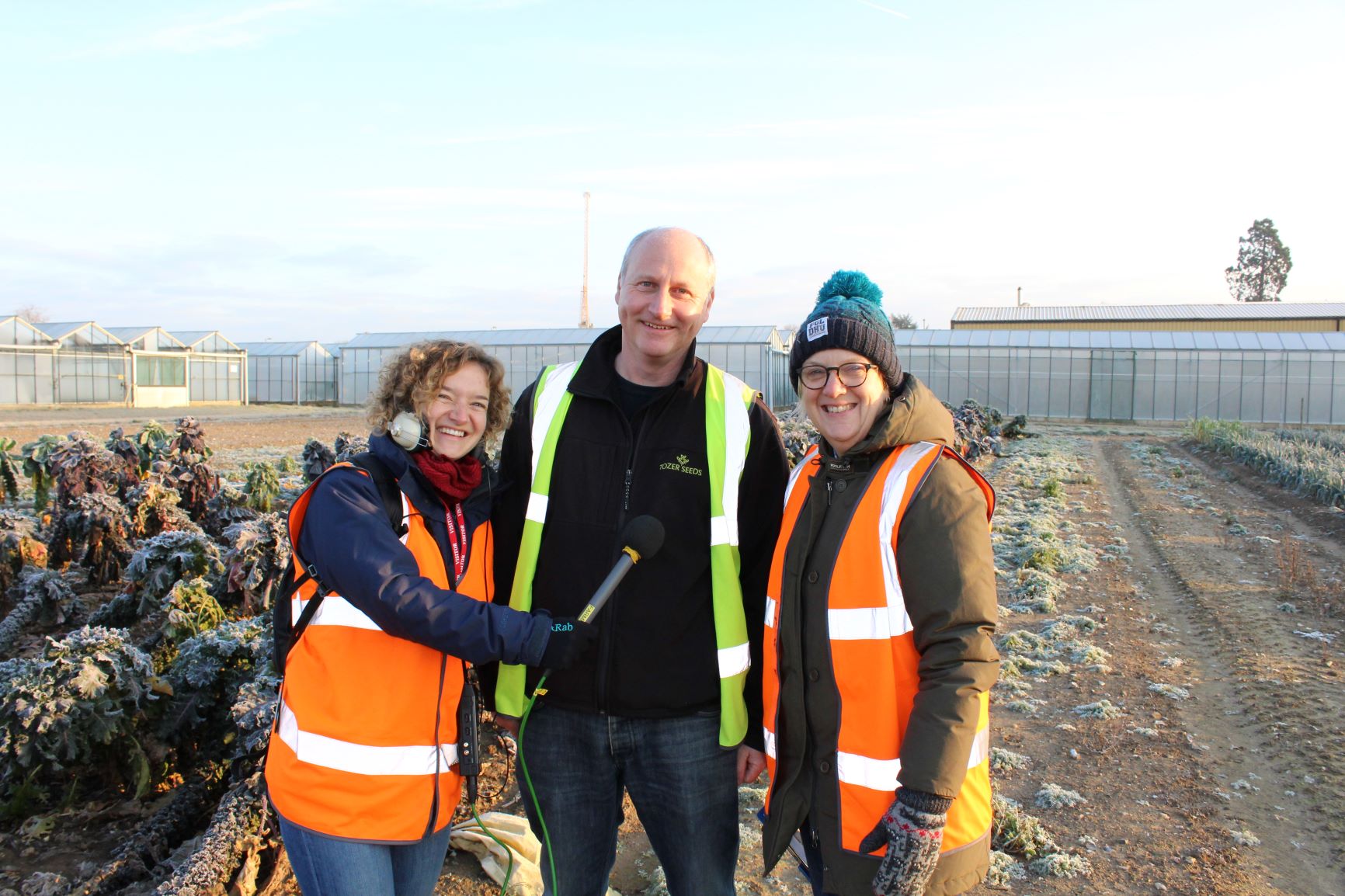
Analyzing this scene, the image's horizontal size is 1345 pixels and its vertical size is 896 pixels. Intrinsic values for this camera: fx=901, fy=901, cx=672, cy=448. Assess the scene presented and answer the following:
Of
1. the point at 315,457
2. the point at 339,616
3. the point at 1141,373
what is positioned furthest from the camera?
the point at 1141,373

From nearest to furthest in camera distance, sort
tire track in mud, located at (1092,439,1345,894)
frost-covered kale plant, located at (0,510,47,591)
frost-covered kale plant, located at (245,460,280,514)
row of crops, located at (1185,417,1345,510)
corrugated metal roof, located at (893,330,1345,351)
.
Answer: tire track in mud, located at (1092,439,1345,894)
frost-covered kale plant, located at (0,510,47,591)
frost-covered kale plant, located at (245,460,280,514)
row of crops, located at (1185,417,1345,510)
corrugated metal roof, located at (893,330,1345,351)

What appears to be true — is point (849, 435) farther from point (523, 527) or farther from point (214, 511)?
point (214, 511)

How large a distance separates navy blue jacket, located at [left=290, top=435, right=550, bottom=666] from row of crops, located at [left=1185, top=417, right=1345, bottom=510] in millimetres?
14569

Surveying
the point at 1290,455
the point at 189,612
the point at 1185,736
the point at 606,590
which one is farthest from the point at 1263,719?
the point at 1290,455

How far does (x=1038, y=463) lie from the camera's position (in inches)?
732

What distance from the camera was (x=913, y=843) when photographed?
198cm

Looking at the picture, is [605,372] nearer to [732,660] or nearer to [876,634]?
[732,660]

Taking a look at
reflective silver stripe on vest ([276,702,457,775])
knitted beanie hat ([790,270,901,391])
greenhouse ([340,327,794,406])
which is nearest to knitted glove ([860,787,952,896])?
knitted beanie hat ([790,270,901,391])

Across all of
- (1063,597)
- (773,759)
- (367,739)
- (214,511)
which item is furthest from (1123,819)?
(214,511)

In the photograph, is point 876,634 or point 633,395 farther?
point 633,395

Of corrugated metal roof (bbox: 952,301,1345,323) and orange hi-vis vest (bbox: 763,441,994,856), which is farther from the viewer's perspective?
corrugated metal roof (bbox: 952,301,1345,323)

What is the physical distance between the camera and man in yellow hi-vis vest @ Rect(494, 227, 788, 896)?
2.52m

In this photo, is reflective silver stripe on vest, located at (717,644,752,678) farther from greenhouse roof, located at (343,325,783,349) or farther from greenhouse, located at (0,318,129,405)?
greenhouse, located at (0,318,129,405)

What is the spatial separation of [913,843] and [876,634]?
1.50ft
